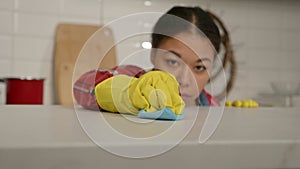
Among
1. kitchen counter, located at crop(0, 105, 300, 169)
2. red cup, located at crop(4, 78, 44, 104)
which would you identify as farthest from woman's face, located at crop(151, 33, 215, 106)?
red cup, located at crop(4, 78, 44, 104)

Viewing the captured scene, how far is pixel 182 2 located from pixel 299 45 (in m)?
0.60

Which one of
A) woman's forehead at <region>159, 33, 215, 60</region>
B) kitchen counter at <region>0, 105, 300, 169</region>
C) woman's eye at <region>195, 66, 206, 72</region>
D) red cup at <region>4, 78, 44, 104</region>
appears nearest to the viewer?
kitchen counter at <region>0, 105, 300, 169</region>

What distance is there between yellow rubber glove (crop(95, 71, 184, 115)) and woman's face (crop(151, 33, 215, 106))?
0.03 metres

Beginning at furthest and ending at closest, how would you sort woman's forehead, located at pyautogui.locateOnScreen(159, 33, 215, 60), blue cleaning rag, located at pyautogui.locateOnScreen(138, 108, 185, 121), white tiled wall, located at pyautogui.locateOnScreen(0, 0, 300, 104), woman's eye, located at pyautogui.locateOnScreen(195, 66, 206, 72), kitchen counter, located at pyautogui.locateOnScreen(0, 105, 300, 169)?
white tiled wall, located at pyautogui.locateOnScreen(0, 0, 300, 104) → woman's eye, located at pyautogui.locateOnScreen(195, 66, 206, 72) → woman's forehead, located at pyautogui.locateOnScreen(159, 33, 215, 60) → blue cleaning rag, located at pyautogui.locateOnScreen(138, 108, 185, 121) → kitchen counter, located at pyautogui.locateOnScreen(0, 105, 300, 169)

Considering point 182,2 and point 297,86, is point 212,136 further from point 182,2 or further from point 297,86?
point 297,86

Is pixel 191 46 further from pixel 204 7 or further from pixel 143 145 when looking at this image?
pixel 204 7

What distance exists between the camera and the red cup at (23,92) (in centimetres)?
105

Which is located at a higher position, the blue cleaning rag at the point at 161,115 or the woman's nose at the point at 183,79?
the woman's nose at the point at 183,79

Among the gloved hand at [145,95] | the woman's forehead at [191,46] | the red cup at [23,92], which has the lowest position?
the red cup at [23,92]

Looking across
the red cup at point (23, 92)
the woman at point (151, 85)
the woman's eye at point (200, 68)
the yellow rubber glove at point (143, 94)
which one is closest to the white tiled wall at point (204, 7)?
the red cup at point (23, 92)

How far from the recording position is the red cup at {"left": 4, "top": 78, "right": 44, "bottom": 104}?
1.05 meters

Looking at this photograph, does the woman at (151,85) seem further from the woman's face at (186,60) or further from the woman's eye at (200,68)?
the woman's eye at (200,68)

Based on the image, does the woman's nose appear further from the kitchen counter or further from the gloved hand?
the kitchen counter

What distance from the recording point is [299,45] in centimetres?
174
